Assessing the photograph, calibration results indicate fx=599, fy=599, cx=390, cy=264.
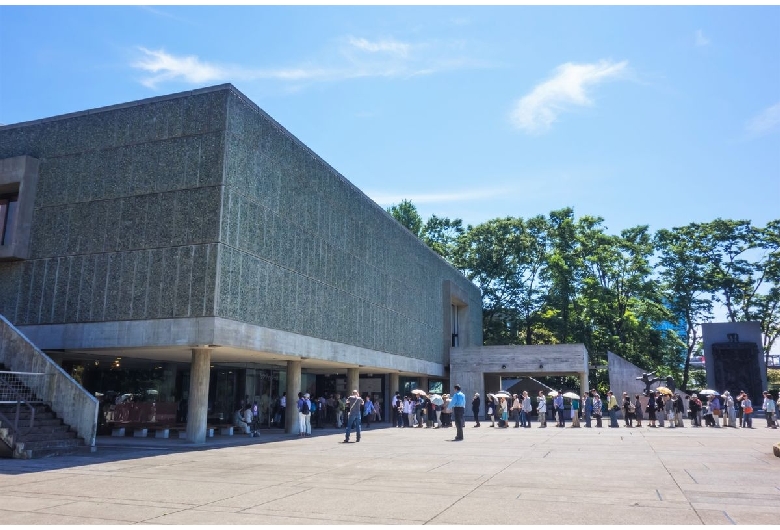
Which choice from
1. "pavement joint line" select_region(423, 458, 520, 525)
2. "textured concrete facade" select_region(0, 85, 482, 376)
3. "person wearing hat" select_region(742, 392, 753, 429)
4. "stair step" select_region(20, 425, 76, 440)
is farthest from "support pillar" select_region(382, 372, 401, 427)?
"pavement joint line" select_region(423, 458, 520, 525)

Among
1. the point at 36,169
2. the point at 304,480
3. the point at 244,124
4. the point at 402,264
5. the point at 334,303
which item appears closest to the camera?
the point at 304,480

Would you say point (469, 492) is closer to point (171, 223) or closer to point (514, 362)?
point (171, 223)

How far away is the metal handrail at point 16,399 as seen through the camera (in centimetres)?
1392

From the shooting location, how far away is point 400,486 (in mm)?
9711

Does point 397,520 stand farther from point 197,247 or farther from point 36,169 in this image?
point 36,169

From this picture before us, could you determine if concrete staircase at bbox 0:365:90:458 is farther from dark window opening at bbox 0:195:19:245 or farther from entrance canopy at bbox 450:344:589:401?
entrance canopy at bbox 450:344:589:401

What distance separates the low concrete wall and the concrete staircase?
0.22 meters

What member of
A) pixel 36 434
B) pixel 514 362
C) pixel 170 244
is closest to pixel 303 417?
pixel 170 244

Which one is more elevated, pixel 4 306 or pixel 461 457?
pixel 4 306

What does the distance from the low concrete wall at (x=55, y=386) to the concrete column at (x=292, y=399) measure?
30.1ft

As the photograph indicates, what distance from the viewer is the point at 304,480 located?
10516 millimetres

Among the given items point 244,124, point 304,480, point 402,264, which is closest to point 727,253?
point 402,264

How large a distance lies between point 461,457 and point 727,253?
43651mm

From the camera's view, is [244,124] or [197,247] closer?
[197,247]
